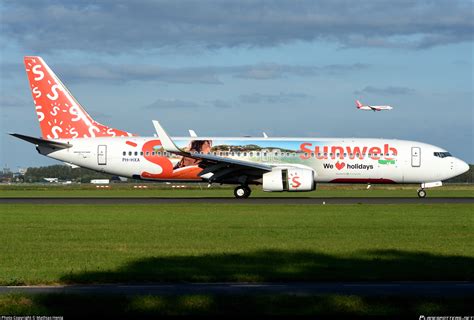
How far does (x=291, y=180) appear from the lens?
167ft

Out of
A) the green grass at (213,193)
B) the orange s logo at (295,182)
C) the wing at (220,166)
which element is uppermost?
the wing at (220,166)

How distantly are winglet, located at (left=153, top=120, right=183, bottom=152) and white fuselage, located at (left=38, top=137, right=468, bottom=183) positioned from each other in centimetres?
289

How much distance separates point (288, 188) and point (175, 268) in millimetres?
31716

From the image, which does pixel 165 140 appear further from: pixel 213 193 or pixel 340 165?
pixel 213 193

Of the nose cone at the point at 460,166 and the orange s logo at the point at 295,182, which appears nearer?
the orange s logo at the point at 295,182

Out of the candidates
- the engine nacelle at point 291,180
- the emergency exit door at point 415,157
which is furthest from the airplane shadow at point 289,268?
the emergency exit door at point 415,157

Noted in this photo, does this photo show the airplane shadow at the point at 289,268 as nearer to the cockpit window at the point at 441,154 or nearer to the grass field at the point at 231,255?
the grass field at the point at 231,255

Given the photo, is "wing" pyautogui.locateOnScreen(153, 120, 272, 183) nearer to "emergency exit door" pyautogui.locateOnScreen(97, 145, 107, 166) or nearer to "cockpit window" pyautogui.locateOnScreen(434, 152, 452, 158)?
"emergency exit door" pyautogui.locateOnScreen(97, 145, 107, 166)

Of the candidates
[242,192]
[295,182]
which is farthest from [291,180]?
[242,192]

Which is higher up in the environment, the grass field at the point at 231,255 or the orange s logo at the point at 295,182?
the orange s logo at the point at 295,182

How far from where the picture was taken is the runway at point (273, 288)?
1563 centimetres

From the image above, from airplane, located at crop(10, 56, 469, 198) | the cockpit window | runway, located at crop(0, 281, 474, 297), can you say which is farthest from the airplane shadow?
the cockpit window

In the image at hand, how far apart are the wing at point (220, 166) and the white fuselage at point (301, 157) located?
1460 mm

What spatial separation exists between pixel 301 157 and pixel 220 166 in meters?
5.24
